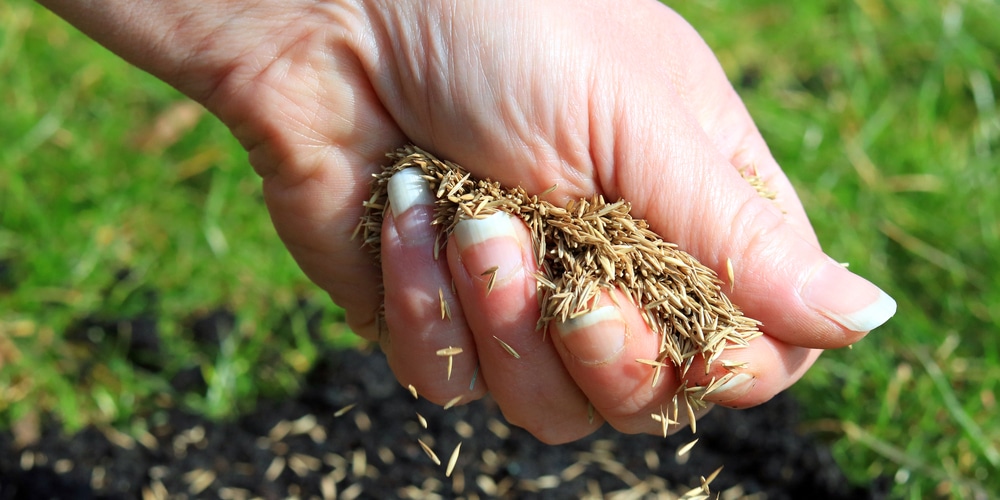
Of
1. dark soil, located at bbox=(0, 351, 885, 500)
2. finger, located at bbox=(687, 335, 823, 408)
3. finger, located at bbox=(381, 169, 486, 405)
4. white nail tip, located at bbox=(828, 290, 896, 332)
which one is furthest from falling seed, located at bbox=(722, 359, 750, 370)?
dark soil, located at bbox=(0, 351, 885, 500)

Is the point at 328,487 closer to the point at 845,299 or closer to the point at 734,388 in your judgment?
the point at 734,388

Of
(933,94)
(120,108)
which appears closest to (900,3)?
(933,94)

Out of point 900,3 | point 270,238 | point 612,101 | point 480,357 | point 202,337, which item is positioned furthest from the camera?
point 900,3

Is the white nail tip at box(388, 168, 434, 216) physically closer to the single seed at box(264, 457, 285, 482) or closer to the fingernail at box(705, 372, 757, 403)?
the fingernail at box(705, 372, 757, 403)

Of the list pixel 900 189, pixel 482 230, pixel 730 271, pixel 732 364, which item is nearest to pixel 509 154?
pixel 482 230

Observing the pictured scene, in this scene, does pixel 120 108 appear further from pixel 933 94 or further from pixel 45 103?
pixel 933 94
